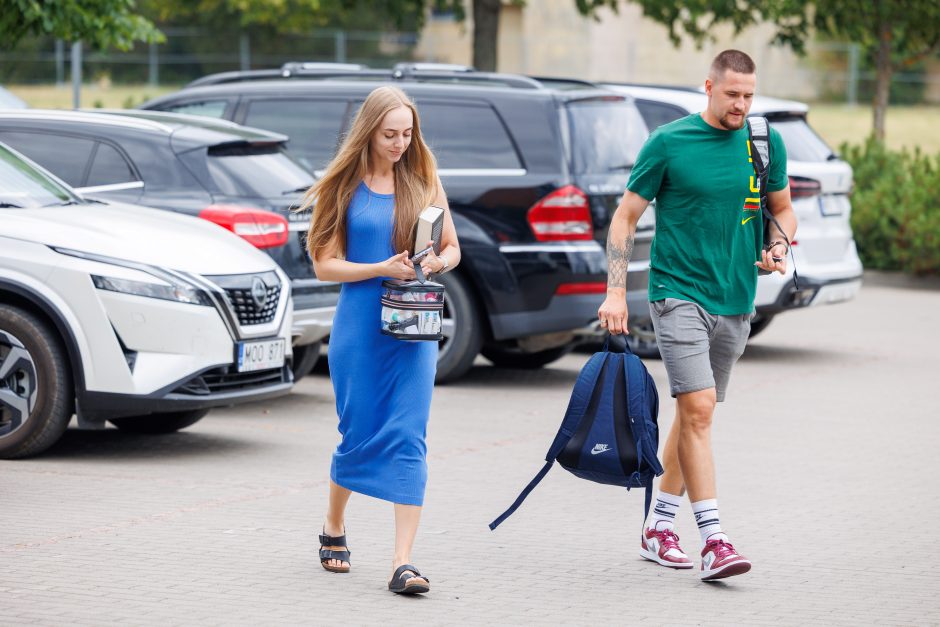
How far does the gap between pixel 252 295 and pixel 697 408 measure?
9.63ft

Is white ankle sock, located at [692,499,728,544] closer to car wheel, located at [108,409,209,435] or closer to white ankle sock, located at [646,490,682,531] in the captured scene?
white ankle sock, located at [646,490,682,531]

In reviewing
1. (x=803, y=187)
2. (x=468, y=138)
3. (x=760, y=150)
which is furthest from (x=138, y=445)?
(x=803, y=187)

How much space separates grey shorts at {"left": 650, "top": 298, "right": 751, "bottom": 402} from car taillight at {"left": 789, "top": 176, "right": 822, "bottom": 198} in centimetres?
648

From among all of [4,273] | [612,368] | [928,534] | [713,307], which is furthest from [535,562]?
[4,273]

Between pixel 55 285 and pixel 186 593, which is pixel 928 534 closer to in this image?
pixel 186 593

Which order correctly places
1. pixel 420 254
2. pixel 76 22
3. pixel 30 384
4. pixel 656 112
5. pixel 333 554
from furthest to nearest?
pixel 76 22, pixel 656 112, pixel 30 384, pixel 333 554, pixel 420 254

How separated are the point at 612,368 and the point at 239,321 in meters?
2.60

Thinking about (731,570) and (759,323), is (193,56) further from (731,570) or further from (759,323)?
(731,570)

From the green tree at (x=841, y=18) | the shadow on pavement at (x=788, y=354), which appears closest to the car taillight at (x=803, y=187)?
the shadow on pavement at (x=788, y=354)

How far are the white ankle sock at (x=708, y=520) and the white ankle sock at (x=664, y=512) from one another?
0.78 ft

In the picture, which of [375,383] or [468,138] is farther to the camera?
[468,138]

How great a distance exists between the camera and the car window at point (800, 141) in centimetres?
1270

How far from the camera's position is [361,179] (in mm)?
5836

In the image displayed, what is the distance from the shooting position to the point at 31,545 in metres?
6.18
